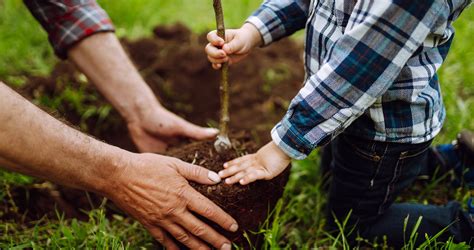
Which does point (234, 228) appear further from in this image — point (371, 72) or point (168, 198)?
point (371, 72)

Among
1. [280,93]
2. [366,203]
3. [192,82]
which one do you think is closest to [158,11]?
[192,82]

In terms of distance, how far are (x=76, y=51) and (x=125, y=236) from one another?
1.03 meters

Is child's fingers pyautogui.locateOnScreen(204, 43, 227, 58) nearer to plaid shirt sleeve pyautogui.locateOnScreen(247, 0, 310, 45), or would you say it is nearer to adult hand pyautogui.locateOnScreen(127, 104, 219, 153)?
plaid shirt sleeve pyautogui.locateOnScreen(247, 0, 310, 45)

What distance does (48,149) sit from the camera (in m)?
1.68

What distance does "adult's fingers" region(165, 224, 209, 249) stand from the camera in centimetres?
186

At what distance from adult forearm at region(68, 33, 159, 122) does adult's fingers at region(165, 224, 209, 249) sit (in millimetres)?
902

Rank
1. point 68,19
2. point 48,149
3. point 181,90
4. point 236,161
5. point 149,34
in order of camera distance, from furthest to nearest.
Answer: point 149,34 → point 181,90 → point 68,19 → point 236,161 → point 48,149

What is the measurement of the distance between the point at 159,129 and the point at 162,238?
2.58ft

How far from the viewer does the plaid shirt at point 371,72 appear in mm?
1505

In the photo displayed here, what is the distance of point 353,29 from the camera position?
5.04 feet

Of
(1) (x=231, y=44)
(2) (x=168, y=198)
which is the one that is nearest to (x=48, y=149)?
(2) (x=168, y=198)

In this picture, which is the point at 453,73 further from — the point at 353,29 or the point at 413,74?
the point at 353,29

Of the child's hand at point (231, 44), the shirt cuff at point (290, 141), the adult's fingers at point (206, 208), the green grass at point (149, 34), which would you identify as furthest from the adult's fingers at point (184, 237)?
the child's hand at point (231, 44)

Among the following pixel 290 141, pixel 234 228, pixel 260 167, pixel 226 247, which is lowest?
pixel 226 247
